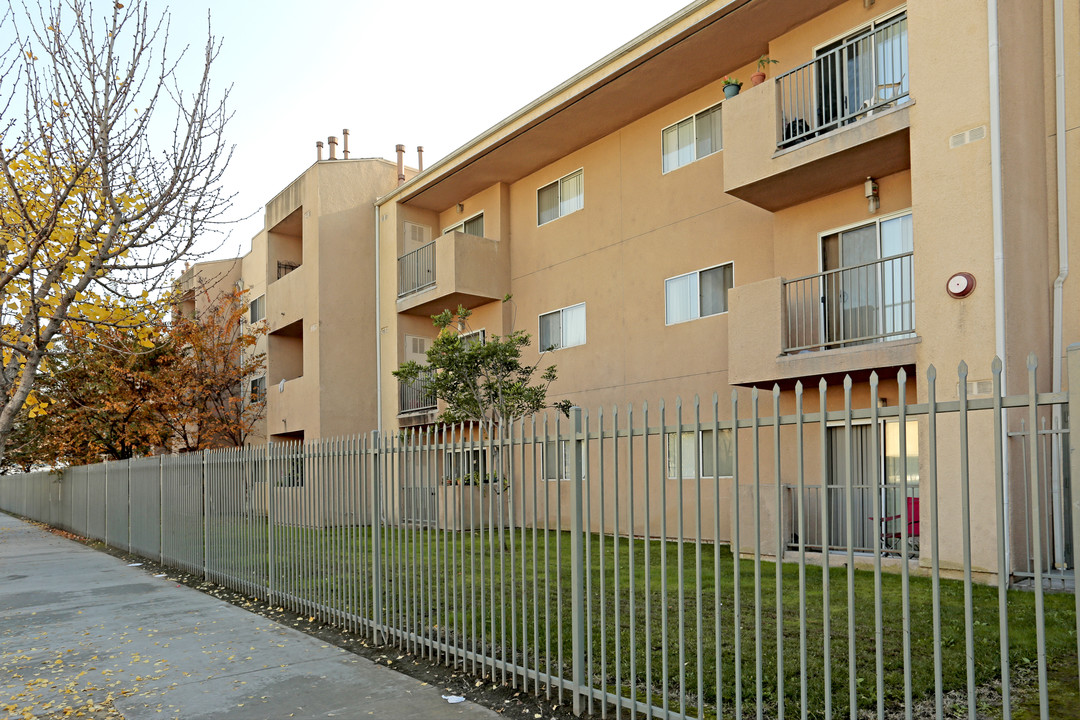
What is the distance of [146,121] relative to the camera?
9.33 metres

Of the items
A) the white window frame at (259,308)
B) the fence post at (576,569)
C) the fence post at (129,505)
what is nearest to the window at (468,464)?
the fence post at (576,569)

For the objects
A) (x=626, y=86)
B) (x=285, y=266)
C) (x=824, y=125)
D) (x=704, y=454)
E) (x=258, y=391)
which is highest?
(x=626, y=86)

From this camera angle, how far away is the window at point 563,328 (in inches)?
749

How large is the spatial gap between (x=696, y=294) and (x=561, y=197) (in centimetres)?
539

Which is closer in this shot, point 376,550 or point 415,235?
point 376,550

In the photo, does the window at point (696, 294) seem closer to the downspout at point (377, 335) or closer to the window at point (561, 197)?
the window at point (561, 197)

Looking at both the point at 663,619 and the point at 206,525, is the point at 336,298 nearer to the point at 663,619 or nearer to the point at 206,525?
the point at 206,525

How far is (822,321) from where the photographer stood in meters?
12.9

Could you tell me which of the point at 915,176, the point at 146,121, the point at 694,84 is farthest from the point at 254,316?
the point at 915,176

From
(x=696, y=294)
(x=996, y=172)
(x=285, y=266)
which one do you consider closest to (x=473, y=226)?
(x=696, y=294)

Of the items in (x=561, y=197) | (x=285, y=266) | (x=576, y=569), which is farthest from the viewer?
(x=285, y=266)

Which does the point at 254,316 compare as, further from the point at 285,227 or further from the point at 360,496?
the point at 360,496

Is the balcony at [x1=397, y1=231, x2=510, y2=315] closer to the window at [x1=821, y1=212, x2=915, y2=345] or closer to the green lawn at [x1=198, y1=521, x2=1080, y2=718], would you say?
the window at [x1=821, y1=212, x2=915, y2=345]

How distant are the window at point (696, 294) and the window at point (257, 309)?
1784 cm
